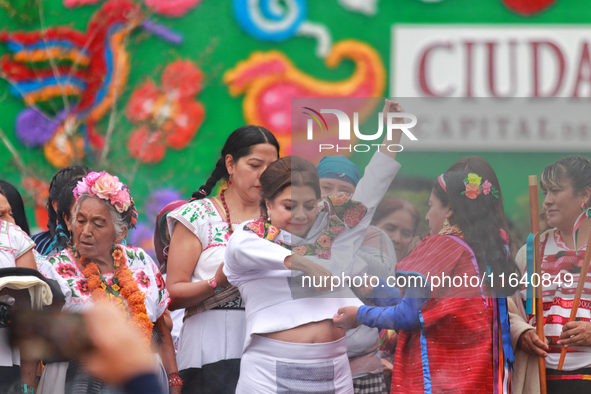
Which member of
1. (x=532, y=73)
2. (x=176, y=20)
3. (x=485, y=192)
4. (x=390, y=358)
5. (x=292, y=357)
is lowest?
(x=390, y=358)

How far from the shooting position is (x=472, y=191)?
295cm

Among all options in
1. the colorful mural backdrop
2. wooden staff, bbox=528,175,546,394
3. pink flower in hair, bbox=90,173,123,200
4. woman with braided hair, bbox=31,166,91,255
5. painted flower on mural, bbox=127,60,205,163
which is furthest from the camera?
painted flower on mural, bbox=127,60,205,163

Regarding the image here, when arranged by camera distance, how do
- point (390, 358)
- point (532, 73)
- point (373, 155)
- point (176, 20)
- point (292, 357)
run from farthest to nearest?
1. point (176, 20)
2. point (532, 73)
3. point (390, 358)
4. point (373, 155)
5. point (292, 357)

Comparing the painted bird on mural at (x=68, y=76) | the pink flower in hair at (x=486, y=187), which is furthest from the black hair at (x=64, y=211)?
the painted bird on mural at (x=68, y=76)

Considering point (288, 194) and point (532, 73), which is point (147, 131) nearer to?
point (532, 73)

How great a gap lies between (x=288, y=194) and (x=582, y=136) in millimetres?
1373

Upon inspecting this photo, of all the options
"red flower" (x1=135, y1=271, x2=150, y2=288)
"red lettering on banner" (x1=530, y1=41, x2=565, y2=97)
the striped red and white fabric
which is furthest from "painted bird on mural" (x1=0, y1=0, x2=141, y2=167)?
the striped red and white fabric

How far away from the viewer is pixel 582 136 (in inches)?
128

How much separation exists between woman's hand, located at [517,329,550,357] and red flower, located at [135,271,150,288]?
1624mm

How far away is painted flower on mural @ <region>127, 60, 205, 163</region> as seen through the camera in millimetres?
7766

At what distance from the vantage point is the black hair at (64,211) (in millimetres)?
3268

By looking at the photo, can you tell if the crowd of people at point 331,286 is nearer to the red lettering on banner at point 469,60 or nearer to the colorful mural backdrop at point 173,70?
the red lettering on banner at point 469,60

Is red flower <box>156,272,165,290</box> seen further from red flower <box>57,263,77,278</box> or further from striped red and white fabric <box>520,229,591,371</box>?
striped red and white fabric <box>520,229,591,371</box>

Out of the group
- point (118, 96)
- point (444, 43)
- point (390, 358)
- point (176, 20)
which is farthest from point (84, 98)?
point (390, 358)
